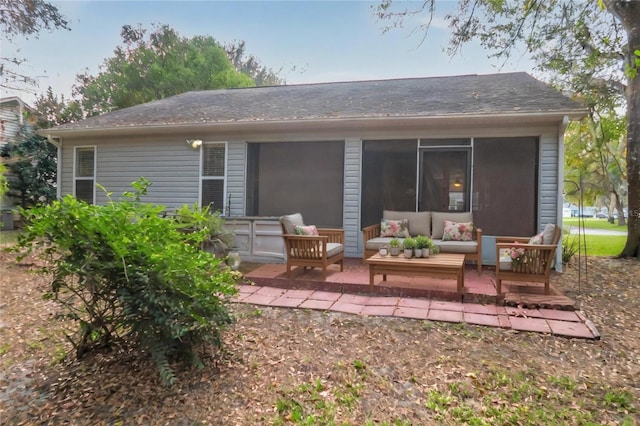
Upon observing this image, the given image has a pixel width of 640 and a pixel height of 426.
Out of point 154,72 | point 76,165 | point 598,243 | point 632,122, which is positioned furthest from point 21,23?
point 598,243

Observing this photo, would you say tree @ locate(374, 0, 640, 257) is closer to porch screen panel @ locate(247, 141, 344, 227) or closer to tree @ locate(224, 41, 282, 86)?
porch screen panel @ locate(247, 141, 344, 227)

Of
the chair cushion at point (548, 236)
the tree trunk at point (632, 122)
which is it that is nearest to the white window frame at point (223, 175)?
the chair cushion at point (548, 236)

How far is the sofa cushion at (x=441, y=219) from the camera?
606 cm

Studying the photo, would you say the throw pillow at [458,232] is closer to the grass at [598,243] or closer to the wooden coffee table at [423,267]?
the wooden coffee table at [423,267]

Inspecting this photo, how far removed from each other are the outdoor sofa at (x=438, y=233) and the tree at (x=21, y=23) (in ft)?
24.1

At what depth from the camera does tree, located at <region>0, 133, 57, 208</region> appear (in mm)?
12406

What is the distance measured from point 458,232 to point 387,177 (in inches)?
85.0

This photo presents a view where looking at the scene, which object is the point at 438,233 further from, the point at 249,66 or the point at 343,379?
the point at 249,66

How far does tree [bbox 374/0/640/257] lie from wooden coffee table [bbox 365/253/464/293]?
129 inches

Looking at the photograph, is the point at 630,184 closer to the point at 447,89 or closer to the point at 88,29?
the point at 447,89

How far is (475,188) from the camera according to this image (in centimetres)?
645

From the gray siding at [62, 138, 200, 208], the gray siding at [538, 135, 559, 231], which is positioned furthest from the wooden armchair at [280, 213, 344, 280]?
the gray siding at [538, 135, 559, 231]

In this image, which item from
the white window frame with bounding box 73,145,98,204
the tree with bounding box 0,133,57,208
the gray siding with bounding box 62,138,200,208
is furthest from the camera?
the tree with bounding box 0,133,57,208

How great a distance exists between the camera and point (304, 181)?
421 inches
